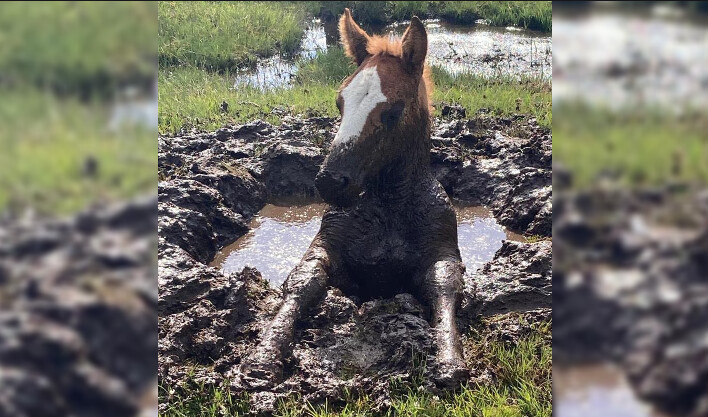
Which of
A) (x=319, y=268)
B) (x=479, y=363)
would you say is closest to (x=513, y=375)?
(x=479, y=363)

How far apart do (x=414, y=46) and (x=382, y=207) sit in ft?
4.21

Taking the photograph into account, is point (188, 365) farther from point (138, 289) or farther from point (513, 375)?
point (138, 289)

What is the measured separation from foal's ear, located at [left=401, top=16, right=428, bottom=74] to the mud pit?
1687mm

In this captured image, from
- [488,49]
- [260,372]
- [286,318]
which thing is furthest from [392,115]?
[488,49]

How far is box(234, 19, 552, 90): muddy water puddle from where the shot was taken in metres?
11.0

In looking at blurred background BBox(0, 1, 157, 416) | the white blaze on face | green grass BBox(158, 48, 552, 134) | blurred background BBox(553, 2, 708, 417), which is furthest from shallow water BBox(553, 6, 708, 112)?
green grass BBox(158, 48, 552, 134)

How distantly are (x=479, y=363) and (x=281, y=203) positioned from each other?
3.48m

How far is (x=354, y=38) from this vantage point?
4934 mm

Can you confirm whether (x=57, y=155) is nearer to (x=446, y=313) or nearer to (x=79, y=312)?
(x=79, y=312)

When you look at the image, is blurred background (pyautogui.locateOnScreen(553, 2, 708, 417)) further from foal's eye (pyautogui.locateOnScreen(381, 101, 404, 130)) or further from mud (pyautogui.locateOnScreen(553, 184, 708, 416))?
foal's eye (pyautogui.locateOnScreen(381, 101, 404, 130))

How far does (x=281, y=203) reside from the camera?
662 centimetres

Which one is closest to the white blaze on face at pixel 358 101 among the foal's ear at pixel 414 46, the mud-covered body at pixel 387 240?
the foal's ear at pixel 414 46

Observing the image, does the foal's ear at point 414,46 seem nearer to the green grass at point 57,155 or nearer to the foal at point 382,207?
the foal at point 382,207

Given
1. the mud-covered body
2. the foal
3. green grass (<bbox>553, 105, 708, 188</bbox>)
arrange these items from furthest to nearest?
the mud-covered body
the foal
green grass (<bbox>553, 105, 708, 188</bbox>)
